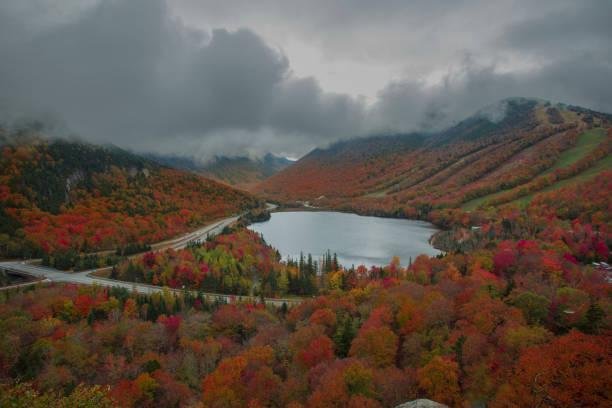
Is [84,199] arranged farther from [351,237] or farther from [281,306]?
[281,306]

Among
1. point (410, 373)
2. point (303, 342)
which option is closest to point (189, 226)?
point (303, 342)

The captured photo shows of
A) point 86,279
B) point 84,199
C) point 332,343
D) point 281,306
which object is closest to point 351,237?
point 281,306

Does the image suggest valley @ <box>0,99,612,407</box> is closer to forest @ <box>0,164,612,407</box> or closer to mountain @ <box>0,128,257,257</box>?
forest @ <box>0,164,612,407</box>

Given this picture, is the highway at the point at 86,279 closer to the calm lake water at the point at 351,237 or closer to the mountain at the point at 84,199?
the mountain at the point at 84,199

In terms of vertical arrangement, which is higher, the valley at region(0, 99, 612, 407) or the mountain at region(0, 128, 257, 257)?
the mountain at region(0, 128, 257, 257)

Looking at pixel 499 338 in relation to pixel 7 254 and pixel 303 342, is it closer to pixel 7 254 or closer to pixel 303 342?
pixel 303 342

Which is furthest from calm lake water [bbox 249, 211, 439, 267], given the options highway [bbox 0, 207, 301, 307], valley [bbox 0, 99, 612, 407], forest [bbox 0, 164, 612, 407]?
highway [bbox 0, 207, 301, 307]

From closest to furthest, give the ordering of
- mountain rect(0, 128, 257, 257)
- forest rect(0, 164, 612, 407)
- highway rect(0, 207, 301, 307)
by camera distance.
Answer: forest rect(0, 164, 612, 407) → highway rect(0, 207, 301, 307) → mountain rect(0, 128, 257, 257)

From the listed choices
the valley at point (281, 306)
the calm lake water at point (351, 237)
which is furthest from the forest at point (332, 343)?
the calm lake water at point (351, 237)
